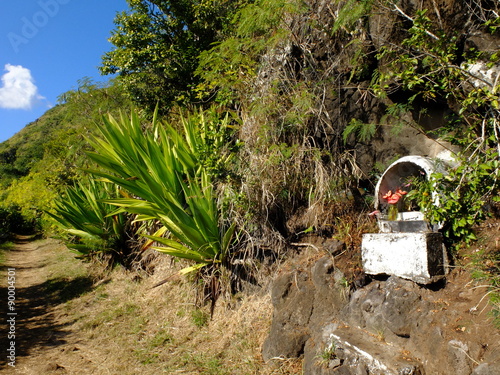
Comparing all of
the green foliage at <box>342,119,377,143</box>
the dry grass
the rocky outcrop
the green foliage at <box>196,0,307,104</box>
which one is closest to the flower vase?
the rocky outcrop

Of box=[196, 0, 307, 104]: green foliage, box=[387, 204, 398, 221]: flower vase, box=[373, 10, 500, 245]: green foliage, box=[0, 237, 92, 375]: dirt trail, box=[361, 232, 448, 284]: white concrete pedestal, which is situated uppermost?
box=[196, 0, 307, 104]: green foliage

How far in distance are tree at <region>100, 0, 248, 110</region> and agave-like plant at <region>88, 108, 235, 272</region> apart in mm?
2276

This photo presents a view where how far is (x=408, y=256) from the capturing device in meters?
2.85

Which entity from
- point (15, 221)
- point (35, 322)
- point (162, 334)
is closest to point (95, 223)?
point (35, 322)

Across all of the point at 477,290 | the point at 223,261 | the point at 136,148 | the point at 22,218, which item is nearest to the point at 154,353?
the point at 223,261

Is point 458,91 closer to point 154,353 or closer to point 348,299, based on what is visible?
point 348,299

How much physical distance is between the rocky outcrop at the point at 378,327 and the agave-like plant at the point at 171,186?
3.46 feet

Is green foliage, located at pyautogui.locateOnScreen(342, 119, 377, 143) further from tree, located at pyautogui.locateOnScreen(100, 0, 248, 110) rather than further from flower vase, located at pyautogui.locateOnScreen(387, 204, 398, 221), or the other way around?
tree, located at pyautogui.locateOnScreen(100, 0, 248, 110)

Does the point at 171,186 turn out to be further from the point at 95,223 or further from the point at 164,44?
the point at 164,44

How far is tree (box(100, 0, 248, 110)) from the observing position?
734cm

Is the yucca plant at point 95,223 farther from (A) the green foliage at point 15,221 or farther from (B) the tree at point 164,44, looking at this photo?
(A) the green foliage at point 15,221

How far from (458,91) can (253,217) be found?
235 cm

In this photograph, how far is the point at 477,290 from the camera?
2549 mm

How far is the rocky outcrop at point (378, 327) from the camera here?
7.55 feet
